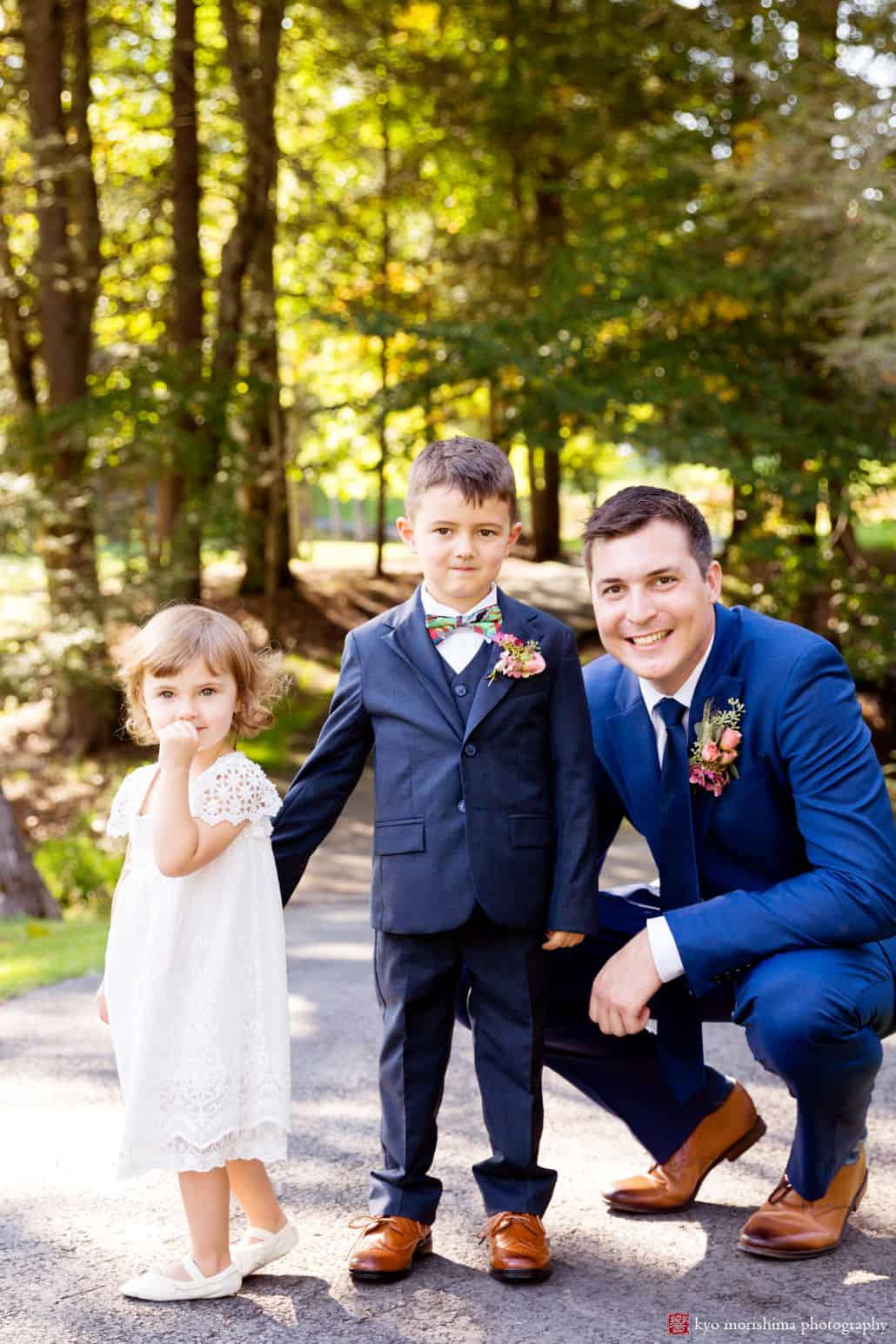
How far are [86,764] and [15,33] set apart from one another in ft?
23.2

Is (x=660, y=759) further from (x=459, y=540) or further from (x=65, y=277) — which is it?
(x=65, y=277)

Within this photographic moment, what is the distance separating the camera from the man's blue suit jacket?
2.87 m

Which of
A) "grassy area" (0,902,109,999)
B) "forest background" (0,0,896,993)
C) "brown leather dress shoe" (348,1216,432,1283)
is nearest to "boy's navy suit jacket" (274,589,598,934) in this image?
"brown leather dress shoe" (348,1216,432,1283)

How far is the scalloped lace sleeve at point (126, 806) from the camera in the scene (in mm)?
2855

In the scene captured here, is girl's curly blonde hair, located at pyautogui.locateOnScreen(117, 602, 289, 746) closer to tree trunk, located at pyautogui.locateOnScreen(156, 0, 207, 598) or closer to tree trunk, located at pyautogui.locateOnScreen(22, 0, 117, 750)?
tree trunk, located at pyautogui.locateOnScreen(22, 0, 117, 750)

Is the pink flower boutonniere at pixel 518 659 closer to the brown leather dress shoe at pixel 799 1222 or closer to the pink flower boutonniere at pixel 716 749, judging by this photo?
the pink flower boutonniere at pixel 716 749

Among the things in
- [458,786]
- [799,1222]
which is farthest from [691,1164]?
[458,786]

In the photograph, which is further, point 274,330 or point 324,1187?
point 274,330

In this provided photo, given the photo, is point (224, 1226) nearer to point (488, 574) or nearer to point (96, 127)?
point (488, 574)

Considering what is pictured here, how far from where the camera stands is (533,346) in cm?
1146

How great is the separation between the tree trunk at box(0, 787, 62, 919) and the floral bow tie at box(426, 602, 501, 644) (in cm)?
514

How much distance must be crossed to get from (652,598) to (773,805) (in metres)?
0.53

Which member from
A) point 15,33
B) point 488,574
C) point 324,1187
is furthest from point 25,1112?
point 15,33

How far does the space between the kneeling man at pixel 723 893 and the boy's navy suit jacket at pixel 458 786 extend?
20cm
